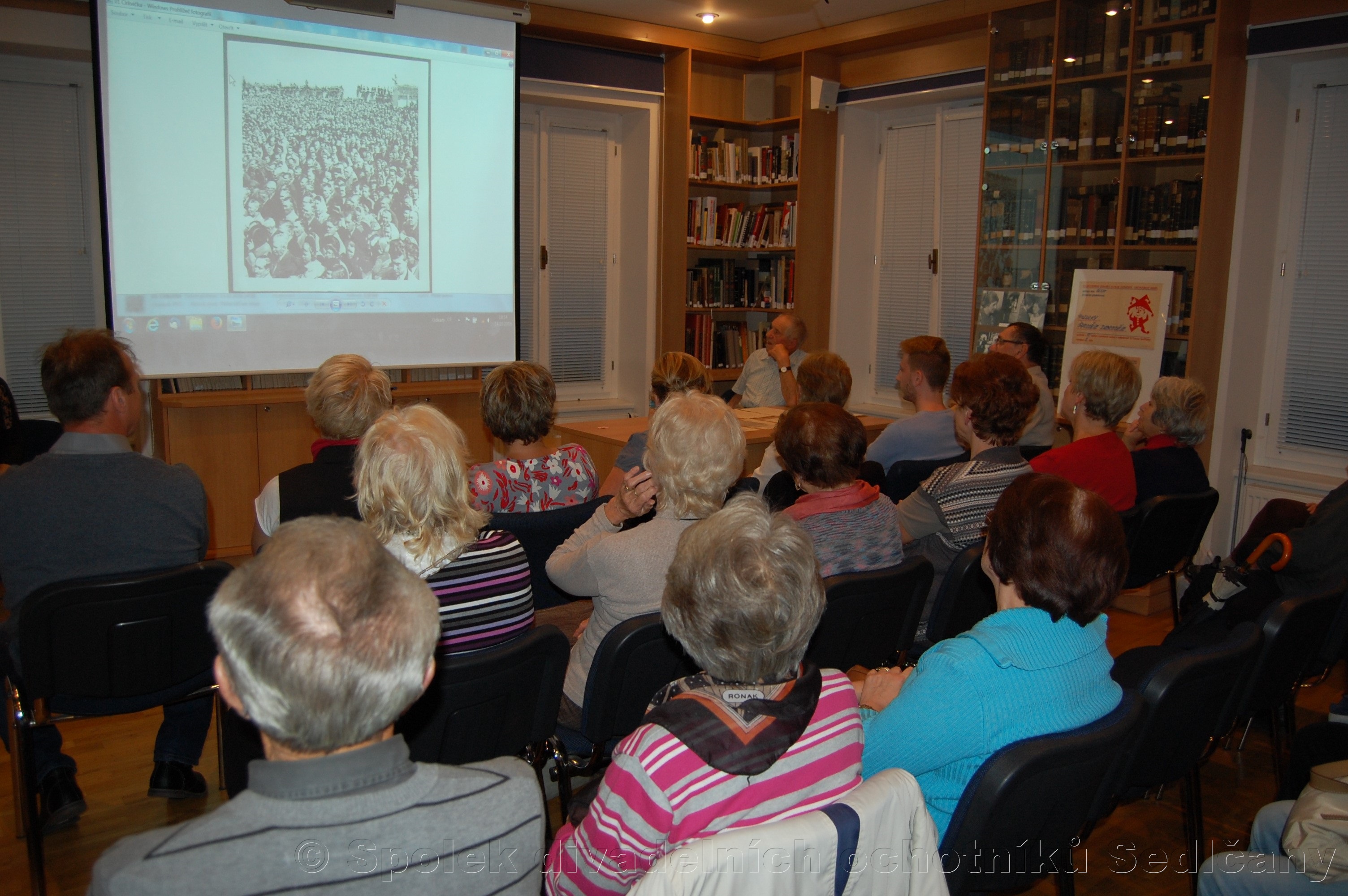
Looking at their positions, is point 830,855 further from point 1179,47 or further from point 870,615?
point 1179,47

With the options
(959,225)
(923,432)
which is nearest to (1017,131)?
(959,225)

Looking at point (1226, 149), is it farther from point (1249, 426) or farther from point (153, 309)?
point (153, 309)

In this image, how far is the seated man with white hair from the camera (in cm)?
95

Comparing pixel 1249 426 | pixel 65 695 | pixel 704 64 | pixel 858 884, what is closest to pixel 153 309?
pixel 65 695

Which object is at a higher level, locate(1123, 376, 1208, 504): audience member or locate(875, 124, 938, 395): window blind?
locate(875, 124, 938, 395): window blind

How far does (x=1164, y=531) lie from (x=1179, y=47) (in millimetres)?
2850

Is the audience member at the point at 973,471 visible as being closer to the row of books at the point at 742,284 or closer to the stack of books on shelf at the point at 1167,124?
the stack of books on shelf at the point at 1167,124

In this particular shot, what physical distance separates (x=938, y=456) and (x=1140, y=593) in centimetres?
155

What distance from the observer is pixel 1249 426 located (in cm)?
532

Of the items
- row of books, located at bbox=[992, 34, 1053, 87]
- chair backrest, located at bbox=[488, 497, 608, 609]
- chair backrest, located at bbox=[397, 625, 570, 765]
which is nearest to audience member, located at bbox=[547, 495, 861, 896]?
chair backrest, located at bbox=[397, 625, 570, 765]

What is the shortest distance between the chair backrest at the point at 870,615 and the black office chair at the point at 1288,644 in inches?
30.6

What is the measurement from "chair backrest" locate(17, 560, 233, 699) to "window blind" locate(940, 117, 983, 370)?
5456 millimetres

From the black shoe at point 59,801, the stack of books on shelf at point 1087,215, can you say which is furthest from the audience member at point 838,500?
the stack of books on shelf at point 1087,215

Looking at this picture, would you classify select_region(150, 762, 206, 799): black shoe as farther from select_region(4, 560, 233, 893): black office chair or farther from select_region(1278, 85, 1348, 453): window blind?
select_region(1278, 85, 1348, 453): window blind
